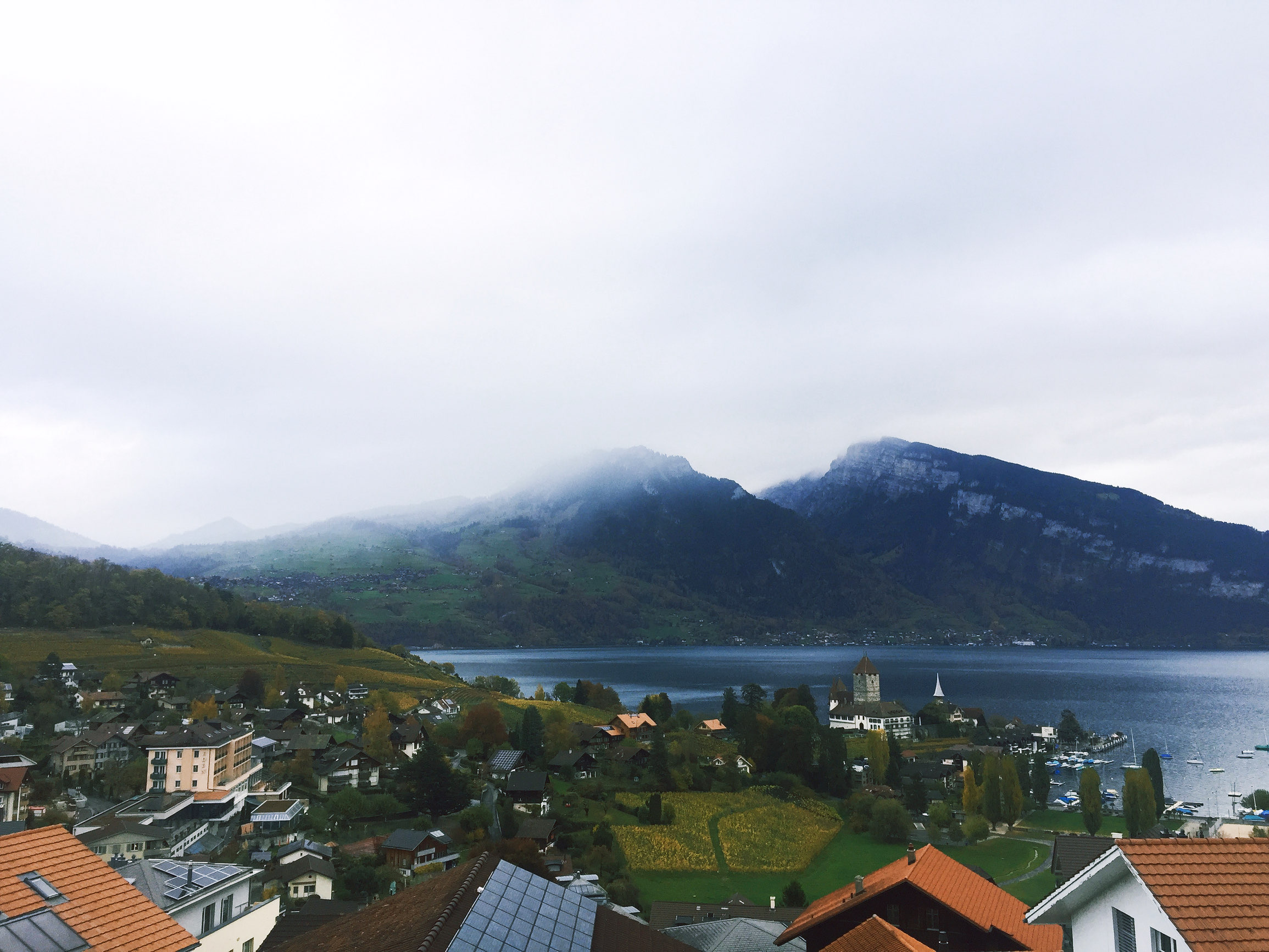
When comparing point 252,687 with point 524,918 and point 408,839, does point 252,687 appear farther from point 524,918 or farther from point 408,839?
point 524,918

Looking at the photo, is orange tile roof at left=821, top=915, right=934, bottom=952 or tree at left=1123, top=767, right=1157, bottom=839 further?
tree at left=1123, top=767, right=1157, bottom=839

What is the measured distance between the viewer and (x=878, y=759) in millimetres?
61188

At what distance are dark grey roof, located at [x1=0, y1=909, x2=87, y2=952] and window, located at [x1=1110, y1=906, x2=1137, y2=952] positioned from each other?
10261 mm

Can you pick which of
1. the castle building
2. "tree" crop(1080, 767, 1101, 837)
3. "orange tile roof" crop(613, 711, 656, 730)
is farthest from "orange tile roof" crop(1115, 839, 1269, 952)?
the castle building

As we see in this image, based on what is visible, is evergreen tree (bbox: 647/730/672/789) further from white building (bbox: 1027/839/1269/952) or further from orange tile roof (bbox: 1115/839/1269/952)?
orange tile roof (bbox: 1115/839/1269/952)

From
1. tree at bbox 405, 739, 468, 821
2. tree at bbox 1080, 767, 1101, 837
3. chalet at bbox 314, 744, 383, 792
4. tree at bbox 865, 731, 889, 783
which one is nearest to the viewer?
tree at bbox 405, 739, 468, 821

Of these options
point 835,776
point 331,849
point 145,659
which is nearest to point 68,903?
point 331,849

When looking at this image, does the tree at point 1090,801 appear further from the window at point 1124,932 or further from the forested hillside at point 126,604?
the forested hillside at point 126,604

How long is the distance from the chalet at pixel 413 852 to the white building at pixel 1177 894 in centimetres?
3249

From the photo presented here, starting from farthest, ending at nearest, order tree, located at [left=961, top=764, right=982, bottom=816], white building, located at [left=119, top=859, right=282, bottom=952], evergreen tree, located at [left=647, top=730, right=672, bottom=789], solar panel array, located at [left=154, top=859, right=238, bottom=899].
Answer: evergreen tree, located at [left=647, top=730, right=672, bottom=789], tree, located at [left=961, top=764, right=982, bottom=816], solar panel array, located at [left=154, top=859, right=238, bottom=899], white building, located at [left=119, top=859, right=282, bottom=952]

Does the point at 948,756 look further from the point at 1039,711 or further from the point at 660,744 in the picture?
the point at 1039,711

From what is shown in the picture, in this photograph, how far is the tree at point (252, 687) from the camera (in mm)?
78062

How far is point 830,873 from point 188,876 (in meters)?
30.9

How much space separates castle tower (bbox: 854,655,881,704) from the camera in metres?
107
